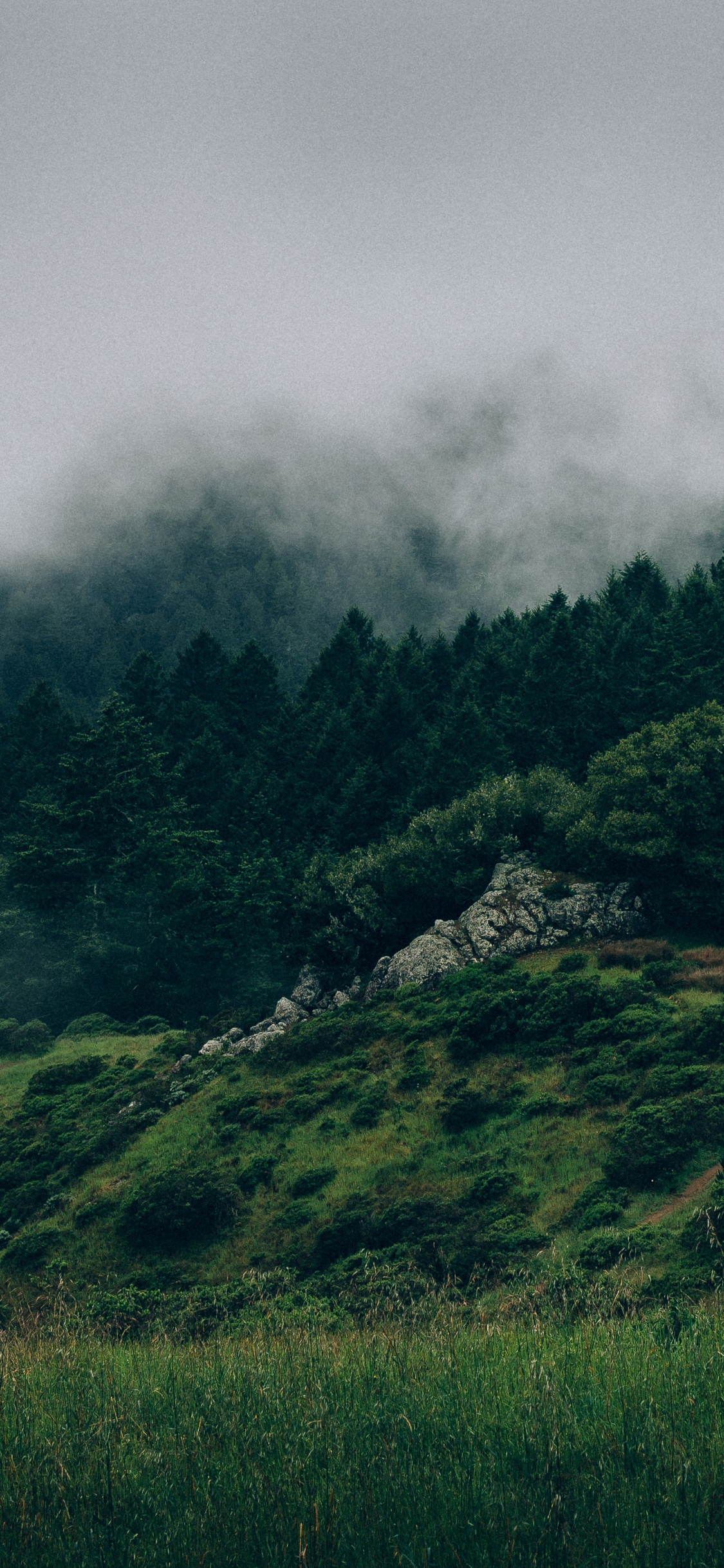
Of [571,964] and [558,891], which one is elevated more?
[558,891]

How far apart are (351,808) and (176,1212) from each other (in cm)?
4266

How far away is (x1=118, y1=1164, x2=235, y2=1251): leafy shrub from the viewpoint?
2736cm

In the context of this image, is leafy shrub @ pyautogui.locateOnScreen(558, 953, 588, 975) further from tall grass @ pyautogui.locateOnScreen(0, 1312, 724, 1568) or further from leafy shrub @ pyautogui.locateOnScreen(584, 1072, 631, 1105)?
tall grass @ pyautogui.locateOnScreen(0, 1312, 724, 1568)

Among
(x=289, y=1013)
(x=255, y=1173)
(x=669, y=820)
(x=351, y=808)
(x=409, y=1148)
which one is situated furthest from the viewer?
(x=351, y=808)

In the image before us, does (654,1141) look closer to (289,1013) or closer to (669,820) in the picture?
(669,820)

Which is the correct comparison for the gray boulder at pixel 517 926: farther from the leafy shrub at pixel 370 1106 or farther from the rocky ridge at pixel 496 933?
the leafy shrub at pixel 370 1106

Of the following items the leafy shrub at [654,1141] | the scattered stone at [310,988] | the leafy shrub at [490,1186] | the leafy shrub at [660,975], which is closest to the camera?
the leafy shrub at [654,1141]

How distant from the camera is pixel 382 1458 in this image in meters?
6.03

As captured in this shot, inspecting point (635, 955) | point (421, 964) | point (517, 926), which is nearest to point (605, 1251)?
point (635, 955)

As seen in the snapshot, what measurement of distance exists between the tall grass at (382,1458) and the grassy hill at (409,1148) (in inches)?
396

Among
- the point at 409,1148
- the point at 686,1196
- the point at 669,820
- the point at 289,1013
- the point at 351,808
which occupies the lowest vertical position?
the point at 686,1196

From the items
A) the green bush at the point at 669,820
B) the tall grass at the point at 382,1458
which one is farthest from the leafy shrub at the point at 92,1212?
the green bush at the point at 669,820

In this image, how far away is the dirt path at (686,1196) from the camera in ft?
70.7

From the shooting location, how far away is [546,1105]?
2912 cm
